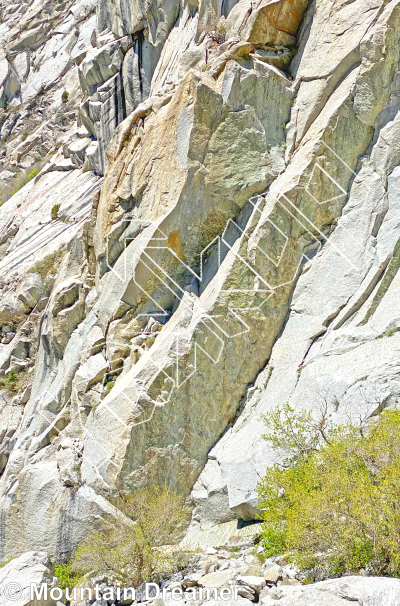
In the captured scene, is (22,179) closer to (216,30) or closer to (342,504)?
(216,30)

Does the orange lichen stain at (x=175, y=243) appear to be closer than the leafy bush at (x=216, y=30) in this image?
Yes

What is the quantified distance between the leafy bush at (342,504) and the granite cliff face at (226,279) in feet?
4.97

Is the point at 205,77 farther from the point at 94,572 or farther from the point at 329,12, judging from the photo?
the point at 94,572

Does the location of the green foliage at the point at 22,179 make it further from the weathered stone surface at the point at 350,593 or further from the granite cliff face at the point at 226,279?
the weathered stone surface at the point at 350,593

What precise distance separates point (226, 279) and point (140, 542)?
7260 mm

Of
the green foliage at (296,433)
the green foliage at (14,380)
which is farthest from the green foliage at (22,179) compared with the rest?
the green foliage at (296,433)

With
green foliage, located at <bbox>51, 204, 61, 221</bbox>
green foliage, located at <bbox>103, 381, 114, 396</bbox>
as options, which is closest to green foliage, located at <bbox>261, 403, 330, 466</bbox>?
green foliage, located at <bbox>103, 381, 114, 396</bbox>

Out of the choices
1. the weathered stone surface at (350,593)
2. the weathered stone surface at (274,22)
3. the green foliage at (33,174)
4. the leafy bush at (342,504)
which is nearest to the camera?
the weathered stone surface at (350,593)

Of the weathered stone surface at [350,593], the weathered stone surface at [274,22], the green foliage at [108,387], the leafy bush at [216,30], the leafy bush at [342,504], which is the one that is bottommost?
the leafy bush at [342,504]

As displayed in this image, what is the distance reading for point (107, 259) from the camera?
19.4 meters

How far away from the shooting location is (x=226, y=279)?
650 inches

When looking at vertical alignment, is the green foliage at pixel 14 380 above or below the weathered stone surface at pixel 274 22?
below

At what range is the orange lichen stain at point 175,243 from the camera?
→ 702 inches

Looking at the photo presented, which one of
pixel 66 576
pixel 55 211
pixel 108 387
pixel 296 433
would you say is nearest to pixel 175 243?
pixel 108 387
